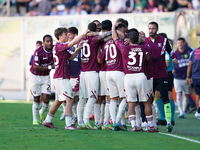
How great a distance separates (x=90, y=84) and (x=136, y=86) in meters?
1.09

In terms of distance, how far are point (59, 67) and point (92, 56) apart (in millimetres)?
712

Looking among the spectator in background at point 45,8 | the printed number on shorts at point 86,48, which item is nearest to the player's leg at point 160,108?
the printed number on shorts at point 86,48

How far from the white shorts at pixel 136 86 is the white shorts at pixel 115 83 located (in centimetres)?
34

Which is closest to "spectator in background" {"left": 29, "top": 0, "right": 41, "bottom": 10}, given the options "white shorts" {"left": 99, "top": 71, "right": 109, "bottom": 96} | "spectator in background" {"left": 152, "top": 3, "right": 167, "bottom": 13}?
"spectator in background" {"left": 152, "top": 3, "right": 167, "bottom": 13}

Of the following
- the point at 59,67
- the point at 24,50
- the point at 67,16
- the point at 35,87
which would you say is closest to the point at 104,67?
the point at 59,67

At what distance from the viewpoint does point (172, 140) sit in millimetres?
6875

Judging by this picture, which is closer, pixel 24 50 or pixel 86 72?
pixel 86 72

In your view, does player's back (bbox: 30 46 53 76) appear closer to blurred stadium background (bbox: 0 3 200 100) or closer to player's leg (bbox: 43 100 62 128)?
player's leg (bbox: 43 100 62 128)

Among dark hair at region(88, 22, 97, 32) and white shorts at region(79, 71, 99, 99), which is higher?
dark hair at region(88, 22, 97, 32)

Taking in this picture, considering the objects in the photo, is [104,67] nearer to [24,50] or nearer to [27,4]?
[24,50]

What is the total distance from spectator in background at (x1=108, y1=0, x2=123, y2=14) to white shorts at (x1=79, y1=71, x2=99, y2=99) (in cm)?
1433

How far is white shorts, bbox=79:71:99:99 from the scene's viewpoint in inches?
336

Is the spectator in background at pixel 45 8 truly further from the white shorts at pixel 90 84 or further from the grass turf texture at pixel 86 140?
the grass turf texture at pixel 86 140

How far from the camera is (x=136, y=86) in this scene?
792 cm
